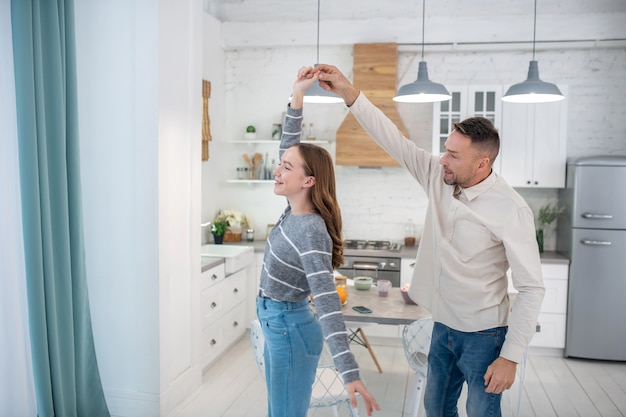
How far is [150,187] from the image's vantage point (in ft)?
12.0

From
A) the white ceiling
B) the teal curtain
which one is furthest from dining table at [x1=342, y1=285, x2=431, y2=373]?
the white ceiling

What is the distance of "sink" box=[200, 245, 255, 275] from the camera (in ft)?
16.8

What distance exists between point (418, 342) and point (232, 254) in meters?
2.36

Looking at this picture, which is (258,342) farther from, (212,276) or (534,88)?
(534,88)

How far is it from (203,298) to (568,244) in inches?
129

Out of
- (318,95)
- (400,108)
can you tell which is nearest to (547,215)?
(400,108)

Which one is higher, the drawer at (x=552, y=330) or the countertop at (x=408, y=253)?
the countertop at (x=408, y=253)

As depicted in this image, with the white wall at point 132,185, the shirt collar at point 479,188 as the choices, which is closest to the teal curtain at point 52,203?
Answer: the white wall at point 132,185

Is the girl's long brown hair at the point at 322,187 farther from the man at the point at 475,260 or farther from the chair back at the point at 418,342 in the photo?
the chair back at the point at 418,342

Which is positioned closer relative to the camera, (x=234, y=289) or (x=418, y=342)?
(x=418, y=342)

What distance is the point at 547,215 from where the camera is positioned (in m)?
5.64

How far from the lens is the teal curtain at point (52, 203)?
2951 millimetres

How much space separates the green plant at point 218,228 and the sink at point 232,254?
16 centimetres

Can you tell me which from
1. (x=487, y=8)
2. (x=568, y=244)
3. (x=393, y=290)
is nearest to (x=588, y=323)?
(x=568, y=244)
